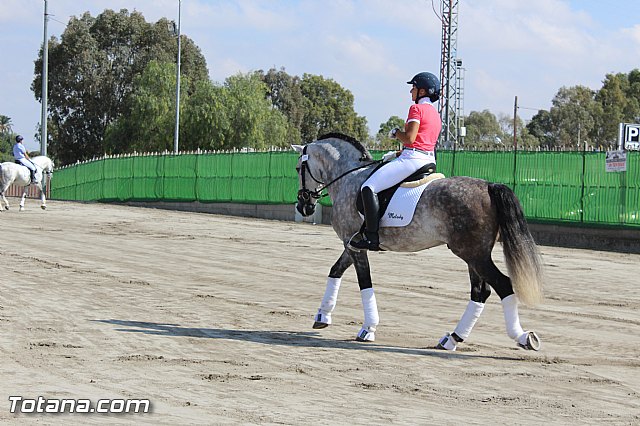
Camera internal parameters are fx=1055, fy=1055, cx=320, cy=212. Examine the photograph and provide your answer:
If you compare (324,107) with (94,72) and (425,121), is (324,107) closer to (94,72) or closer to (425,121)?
(94,72)

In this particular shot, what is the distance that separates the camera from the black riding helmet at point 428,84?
10719 millimetres

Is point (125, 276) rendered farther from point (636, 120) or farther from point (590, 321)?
point (636, 120)

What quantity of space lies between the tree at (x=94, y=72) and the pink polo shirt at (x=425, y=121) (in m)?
71.6

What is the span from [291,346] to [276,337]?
581mm

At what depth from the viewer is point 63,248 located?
21.6 meters

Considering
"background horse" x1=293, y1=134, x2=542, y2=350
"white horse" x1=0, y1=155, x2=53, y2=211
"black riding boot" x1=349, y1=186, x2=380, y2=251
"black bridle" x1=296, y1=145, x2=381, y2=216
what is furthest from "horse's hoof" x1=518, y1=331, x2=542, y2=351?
"white horse" x1=0, y1=155, x2=53, y2=211

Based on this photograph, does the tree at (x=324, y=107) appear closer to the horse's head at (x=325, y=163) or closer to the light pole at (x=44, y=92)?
the light pole at (x=44, y=92)

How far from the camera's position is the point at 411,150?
10.8 metres

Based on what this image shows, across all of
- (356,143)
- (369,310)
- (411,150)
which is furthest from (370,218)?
(356,143)

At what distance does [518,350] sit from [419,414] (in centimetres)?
322

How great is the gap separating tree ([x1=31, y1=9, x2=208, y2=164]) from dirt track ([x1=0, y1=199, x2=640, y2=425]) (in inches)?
2515

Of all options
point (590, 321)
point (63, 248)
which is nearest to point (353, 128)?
point (63, 248)

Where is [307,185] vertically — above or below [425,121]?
below

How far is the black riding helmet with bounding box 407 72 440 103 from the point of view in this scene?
10.7 metres
